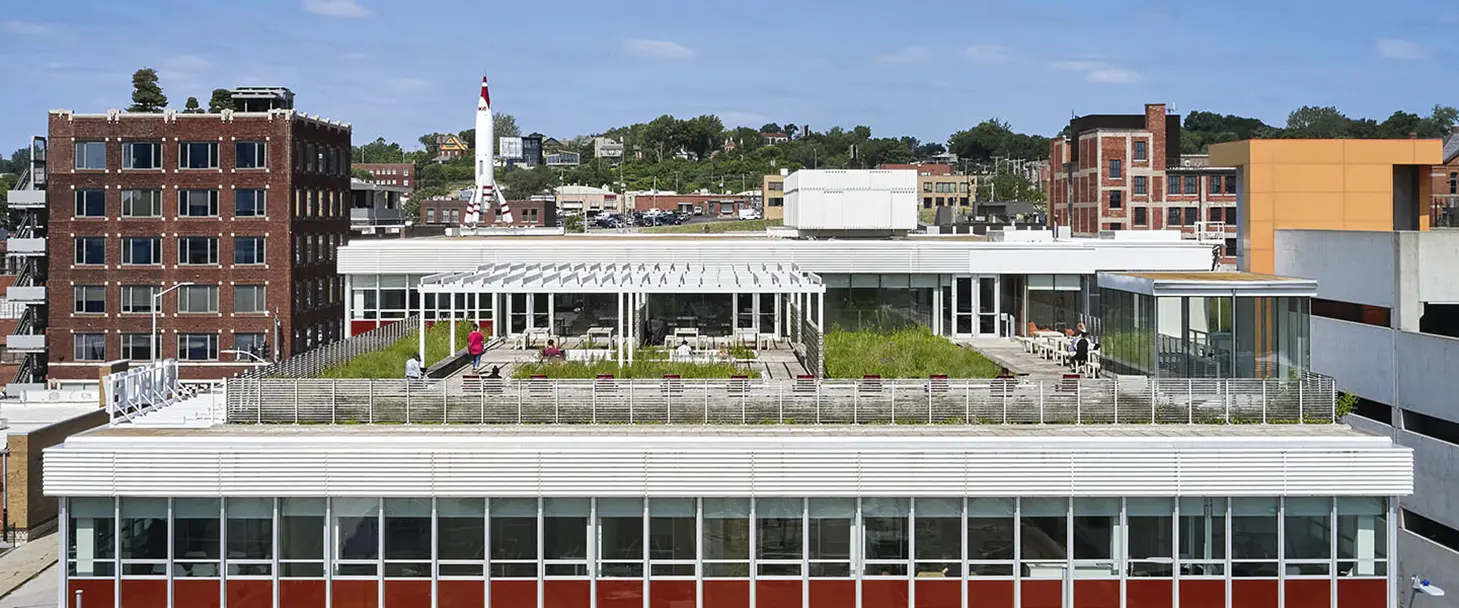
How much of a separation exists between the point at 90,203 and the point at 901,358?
54310 mm

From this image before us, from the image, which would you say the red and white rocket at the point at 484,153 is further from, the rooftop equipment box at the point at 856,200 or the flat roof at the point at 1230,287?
the flat roof at the point at 1230,287

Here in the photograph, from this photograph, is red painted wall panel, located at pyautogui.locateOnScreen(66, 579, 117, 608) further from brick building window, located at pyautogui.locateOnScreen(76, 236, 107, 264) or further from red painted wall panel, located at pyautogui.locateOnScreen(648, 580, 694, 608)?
brick building window, located at pyautogui.locateOnScreen(76, 236, 107, 264)

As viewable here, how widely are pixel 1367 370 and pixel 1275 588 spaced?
A: 41.8ft

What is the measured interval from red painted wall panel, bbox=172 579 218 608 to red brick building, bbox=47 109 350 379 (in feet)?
166

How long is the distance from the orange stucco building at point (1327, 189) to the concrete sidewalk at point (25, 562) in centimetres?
3374

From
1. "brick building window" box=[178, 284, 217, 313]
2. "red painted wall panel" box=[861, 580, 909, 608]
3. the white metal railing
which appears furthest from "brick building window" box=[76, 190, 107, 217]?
"red painted wall panel" box=[861, 580, 909, 608]

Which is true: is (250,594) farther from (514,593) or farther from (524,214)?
(524,214)

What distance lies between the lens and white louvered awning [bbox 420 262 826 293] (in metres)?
33.6

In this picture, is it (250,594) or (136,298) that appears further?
(136,298)

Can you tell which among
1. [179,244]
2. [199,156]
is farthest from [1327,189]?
[179,244]

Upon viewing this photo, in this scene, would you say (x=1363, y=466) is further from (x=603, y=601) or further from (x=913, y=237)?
(x=913, y=237)

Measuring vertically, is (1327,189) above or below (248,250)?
above

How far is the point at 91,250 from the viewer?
7394 cm

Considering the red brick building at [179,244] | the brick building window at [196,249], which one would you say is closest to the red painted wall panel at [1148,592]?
the red brick building at [179,244]
